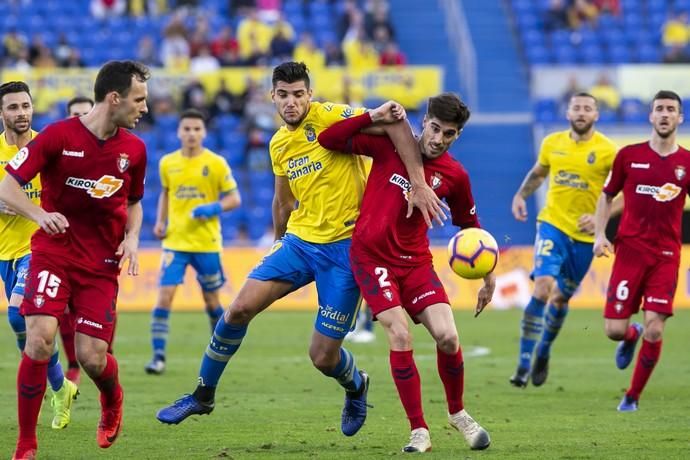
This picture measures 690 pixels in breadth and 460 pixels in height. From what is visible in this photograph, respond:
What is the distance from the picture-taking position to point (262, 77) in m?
27.4

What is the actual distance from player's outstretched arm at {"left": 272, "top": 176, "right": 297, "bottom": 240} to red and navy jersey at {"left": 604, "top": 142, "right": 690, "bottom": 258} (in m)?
3.33

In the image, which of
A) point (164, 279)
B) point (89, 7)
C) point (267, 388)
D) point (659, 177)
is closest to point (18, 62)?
point (89, 7)

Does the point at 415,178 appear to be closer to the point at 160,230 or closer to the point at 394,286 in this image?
the point at 394,286

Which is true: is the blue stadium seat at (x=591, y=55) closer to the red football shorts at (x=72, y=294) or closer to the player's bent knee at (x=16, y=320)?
the player's bent knee at (x=16, y=320)

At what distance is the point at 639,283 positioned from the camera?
11641 millimetres

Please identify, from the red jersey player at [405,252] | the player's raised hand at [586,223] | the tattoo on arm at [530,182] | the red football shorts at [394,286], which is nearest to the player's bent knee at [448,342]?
the red jersey player at [405,252]

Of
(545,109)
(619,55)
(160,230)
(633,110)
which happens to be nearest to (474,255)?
(160,230)

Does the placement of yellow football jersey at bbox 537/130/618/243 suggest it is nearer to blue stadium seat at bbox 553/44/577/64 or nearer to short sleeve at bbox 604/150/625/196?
short sleeve at bbox 604/150/625/196

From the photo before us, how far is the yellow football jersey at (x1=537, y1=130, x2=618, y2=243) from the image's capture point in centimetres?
1368

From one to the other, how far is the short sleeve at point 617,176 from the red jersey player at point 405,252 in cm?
279

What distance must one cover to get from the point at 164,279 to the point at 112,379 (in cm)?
614

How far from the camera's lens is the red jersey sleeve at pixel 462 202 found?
9359mm

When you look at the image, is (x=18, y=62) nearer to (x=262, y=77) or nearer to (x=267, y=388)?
(x=262, y=77)

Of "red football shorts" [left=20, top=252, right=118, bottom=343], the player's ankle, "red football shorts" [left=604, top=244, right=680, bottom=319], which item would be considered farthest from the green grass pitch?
"red football shorts" [left=20, top=252, right=118, bottom=343]
